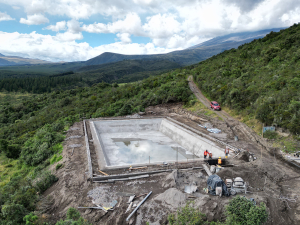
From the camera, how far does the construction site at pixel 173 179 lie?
32.2 feet

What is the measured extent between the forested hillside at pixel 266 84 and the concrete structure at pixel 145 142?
24.8 feet

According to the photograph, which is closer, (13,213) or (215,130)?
(13,213)

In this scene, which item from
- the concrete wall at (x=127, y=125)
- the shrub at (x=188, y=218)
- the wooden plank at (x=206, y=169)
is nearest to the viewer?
the shrub at (x=188, y=218)

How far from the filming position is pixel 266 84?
24.8m

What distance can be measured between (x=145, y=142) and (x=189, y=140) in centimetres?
652

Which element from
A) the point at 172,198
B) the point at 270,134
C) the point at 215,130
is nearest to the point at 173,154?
the point at 215,130

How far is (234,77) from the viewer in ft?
111

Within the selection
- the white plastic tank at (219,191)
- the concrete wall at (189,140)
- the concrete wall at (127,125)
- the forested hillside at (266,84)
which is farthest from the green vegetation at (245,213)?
the concrete wall at (127,125)

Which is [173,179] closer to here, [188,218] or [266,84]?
[188,218]

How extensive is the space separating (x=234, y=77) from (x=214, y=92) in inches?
190

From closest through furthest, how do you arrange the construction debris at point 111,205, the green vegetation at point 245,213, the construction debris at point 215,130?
1. the green vegetation at point 245,213
2. the construction debris at point 111,205
3. the construction debris at point 215,130

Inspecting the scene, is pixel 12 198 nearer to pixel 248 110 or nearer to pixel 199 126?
pixel 199 126

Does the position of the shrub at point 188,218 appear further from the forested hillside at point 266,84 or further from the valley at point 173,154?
the forested hillside at point 266,84

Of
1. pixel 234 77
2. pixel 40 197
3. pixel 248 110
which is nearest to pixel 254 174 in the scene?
pixel 248 110
